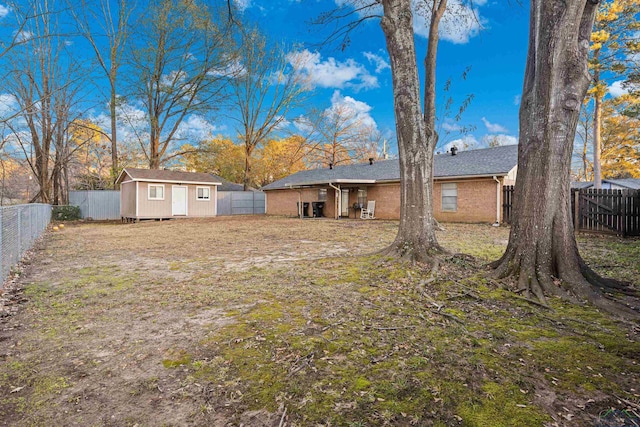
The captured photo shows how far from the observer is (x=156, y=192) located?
18969 mm

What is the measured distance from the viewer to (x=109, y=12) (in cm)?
1995

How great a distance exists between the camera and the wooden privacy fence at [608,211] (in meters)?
8.98

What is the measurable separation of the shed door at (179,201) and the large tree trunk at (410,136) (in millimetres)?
17702

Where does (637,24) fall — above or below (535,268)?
above

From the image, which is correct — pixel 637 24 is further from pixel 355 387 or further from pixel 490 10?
pixel 355 387

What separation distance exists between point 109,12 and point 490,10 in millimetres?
22458

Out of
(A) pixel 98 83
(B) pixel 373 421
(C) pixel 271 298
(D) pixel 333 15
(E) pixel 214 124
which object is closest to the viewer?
(B) pixel 373 421

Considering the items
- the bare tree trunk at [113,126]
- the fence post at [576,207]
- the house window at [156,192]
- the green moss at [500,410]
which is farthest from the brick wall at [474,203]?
the bare tree trunk at [113,126]

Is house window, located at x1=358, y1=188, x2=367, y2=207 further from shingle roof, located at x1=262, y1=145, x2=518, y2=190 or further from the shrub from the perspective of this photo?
the shrub

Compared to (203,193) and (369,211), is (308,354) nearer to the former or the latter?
(369,211)

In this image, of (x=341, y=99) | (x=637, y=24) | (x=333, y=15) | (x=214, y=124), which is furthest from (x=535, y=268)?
(x=341, y=99)

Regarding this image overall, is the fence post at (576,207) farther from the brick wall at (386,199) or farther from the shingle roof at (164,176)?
the shingle roof at (164,176)

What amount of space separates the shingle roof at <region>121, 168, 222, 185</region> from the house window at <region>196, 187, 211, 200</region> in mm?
602

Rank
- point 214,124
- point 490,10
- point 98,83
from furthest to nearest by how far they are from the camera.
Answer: point 214,124 < point 98,83 < point 490,10
